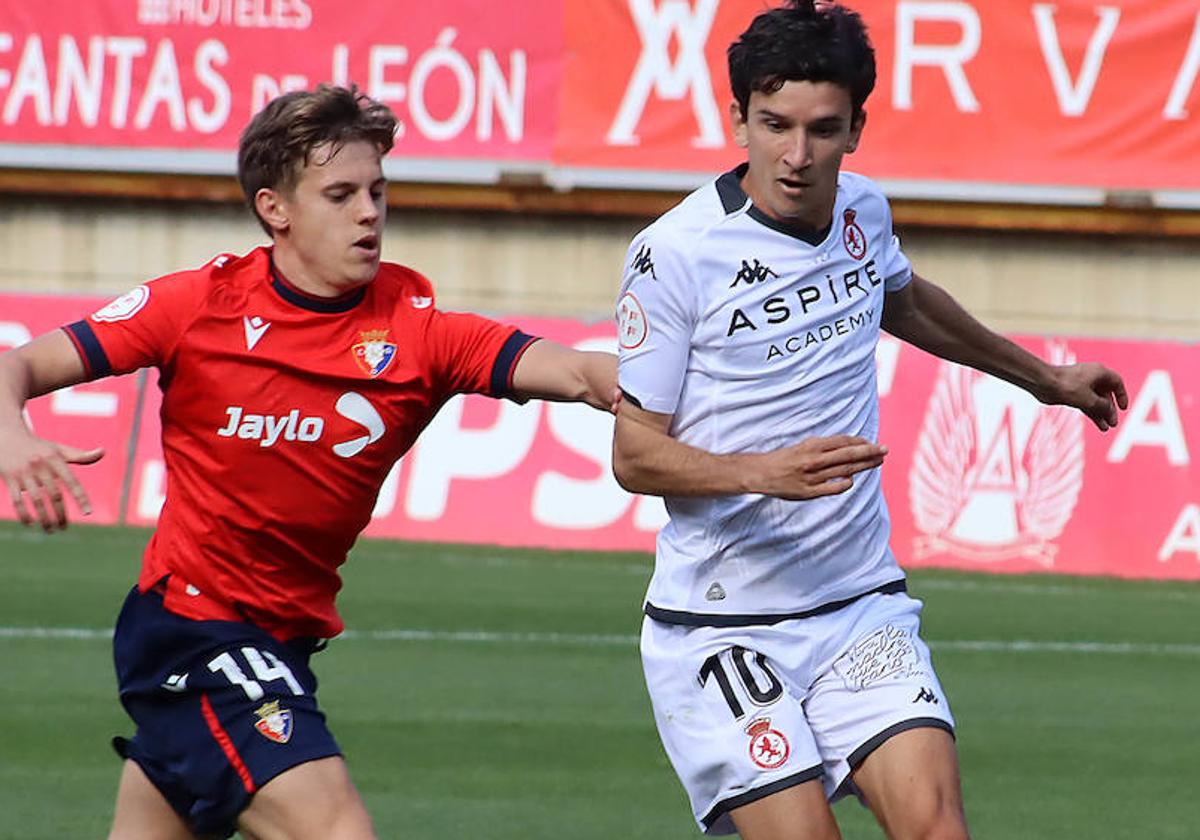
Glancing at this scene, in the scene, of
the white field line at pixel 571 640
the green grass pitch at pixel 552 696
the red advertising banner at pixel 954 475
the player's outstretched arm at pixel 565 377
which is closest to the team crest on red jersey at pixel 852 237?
the player's outstretched arm at pixel 565 377

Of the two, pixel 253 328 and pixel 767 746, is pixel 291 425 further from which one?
pixel 767 746

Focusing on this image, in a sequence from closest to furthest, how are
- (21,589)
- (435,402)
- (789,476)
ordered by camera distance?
1. (789,476)
2. (435,402)
3. (21,589)

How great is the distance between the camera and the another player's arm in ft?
18.4

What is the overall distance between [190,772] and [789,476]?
1.35 m

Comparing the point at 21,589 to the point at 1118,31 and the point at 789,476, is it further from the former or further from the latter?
the point at 1118,31

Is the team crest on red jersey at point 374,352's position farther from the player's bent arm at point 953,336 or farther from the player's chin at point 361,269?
the player's bent arm at point 953,336

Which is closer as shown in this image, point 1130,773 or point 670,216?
point 670,216

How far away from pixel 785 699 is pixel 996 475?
10035 millimetres

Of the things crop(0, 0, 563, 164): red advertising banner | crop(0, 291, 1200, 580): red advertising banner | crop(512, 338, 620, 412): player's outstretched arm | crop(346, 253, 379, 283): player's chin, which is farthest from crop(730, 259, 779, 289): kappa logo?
crop(0, 0, 563, 164): red advertising banner

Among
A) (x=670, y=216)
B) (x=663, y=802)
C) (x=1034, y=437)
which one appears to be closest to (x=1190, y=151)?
(x=1034, y=437)

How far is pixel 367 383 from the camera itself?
4.89 metres

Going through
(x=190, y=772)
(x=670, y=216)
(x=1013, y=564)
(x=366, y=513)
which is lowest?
(x=1013, y=564)

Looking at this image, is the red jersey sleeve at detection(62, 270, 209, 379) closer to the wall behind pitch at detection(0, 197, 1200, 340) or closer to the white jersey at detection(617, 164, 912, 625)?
the white jersey at detection(617, 164, 912, 625)

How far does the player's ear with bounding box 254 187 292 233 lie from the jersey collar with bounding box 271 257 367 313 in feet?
0.36
